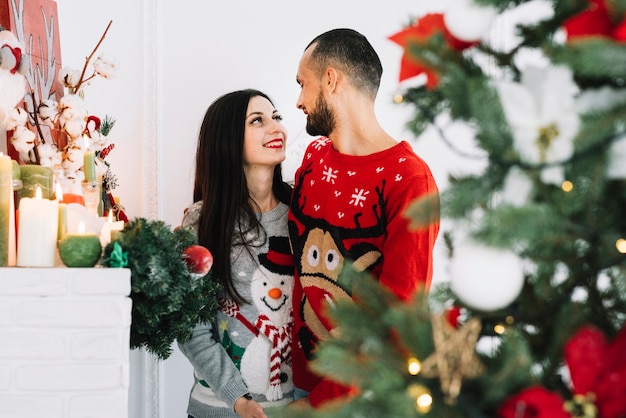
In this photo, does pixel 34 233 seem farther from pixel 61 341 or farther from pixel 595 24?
Result: pixel 595 24

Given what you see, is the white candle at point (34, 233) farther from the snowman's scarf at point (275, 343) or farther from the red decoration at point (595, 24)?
the red decoration at point (595, 24)

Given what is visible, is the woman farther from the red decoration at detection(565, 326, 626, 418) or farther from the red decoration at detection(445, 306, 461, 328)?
the red decoration at detection(565, 326, 626, 418)

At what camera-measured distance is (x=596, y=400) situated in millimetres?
642

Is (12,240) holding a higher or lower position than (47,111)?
lower

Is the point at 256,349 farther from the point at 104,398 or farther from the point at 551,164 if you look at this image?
the point at 551,164

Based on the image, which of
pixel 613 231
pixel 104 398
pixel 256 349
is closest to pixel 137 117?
pixel 256 349

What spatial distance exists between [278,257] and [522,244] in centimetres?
122

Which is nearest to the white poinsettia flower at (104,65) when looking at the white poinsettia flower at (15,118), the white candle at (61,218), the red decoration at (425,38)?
the white poinsettia flower at (15,118)

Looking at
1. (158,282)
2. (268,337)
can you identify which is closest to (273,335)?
(268,337)

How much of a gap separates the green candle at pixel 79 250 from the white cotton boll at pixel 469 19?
2.80 feet

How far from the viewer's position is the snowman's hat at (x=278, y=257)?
191 centimetres

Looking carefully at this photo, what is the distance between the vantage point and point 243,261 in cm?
189

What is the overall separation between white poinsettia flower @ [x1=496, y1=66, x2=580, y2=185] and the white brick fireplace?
875 mm

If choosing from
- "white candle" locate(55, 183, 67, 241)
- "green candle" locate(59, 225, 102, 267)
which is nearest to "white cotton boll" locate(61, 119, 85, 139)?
"white candle" locate(55, 183, 67, 241)
